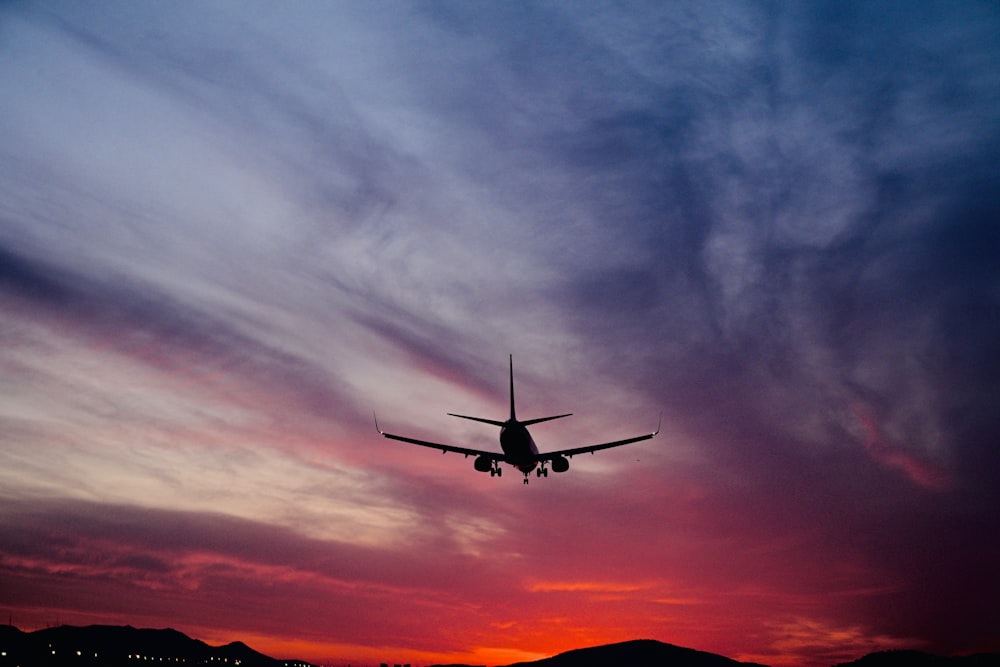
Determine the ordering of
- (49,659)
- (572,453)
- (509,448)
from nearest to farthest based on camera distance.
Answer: (509,448) < (572,453) < (49,659)

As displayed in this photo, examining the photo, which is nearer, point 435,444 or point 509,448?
point 509,448

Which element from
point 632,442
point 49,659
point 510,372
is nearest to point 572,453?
point 632,442

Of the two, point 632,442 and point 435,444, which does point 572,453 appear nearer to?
point 632,442

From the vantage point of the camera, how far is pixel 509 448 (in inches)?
3364

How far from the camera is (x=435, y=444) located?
310ft

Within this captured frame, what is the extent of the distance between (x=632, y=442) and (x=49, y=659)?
188m

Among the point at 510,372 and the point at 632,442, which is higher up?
the point at 510,372

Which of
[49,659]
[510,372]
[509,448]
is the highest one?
[510,372]

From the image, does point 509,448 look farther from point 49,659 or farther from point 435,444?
point 49,659

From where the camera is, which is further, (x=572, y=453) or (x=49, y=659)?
(x=49, y=659)

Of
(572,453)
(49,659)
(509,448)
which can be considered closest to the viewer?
(509,448)

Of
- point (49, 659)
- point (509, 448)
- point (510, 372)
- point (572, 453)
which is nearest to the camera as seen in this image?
point (509, 448)

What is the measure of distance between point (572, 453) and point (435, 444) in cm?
1746

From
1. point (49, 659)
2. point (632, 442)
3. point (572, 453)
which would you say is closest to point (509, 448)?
point (572, 453)
